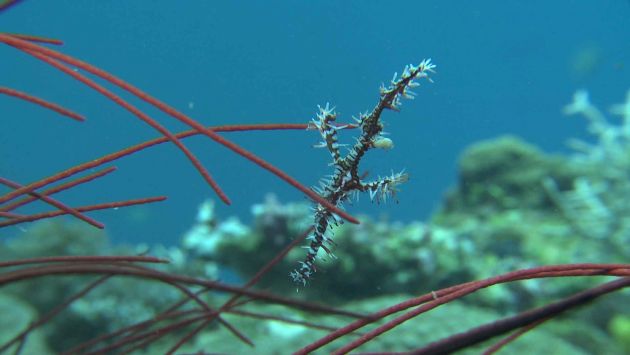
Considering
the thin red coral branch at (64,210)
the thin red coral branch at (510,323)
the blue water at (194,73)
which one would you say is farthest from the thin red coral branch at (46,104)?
the blue water at (194,73)

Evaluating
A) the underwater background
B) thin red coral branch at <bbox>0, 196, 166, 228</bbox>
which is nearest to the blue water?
the underwater background

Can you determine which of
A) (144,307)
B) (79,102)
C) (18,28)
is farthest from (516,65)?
(144,307)

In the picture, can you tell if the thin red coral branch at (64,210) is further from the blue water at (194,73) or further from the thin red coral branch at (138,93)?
the blue water at (194,73)

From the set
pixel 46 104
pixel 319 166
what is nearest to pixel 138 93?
pixel 46 104

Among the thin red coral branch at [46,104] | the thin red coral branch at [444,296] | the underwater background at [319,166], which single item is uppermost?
the underwater background at [319,166]

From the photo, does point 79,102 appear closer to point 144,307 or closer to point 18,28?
point 18,28

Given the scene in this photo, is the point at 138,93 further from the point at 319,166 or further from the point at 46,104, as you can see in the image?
the point at 319,166

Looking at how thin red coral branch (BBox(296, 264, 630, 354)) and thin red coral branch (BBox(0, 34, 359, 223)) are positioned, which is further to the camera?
thin red coral branch (BBox(296, 264, 630, 354))

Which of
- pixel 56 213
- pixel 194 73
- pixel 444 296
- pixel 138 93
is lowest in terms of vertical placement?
pixel 444 296

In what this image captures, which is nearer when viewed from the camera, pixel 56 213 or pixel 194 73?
pixel 56 213

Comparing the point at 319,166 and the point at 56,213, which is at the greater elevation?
the point at 319,166

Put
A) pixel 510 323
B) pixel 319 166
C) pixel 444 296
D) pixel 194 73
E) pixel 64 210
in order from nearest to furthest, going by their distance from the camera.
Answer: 1. pixel 510 323
2. pixel 444 296
3. pixel 64 210
4. pixel 319 166
5. pixel 194 73

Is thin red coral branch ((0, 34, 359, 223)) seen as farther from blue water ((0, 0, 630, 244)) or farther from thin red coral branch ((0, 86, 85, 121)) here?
blue water ((0, 0, 630, 244))

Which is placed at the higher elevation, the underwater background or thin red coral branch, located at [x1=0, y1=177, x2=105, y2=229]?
the underwater background
